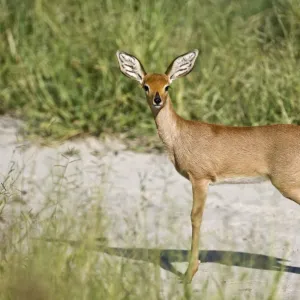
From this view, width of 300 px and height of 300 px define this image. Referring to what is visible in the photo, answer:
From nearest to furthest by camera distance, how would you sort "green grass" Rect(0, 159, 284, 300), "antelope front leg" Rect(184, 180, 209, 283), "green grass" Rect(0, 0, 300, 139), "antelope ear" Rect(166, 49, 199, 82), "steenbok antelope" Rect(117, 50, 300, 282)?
"green grass" Rect(0, 159, 284, 300) → "antelope front leg" Rect(184, 180, 209, 283) → "steenbok antelope" Rect(117, 50, 300, 282) → "antelope ear" Rect(166, 49, 199, 82) → "green grass" Rect(0, 0, 300, 139)

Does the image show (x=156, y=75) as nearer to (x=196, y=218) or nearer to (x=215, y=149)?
(x=215, y=149)

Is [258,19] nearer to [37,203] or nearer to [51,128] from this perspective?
[51,128]

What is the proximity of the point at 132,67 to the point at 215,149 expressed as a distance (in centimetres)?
75

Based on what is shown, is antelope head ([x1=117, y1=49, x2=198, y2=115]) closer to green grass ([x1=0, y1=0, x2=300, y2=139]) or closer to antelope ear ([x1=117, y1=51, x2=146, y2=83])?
antelope ear ([x1=117, y1=51, x2=146, y2=83])

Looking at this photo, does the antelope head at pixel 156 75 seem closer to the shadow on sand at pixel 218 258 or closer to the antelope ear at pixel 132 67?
the antelope ear at pixel 132 67

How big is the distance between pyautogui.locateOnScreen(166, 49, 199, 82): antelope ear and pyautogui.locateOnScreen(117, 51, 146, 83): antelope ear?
0.17 meters

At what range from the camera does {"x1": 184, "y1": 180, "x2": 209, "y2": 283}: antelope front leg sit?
261 inches

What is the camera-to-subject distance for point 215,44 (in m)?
10.1

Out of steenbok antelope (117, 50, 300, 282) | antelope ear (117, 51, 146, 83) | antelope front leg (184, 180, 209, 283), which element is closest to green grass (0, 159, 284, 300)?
antelope front leg (184, 180, 209, 283)

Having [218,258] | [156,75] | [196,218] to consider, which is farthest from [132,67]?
[218,258]

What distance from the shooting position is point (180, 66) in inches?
284

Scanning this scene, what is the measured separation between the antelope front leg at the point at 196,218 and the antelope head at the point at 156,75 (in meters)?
0.55

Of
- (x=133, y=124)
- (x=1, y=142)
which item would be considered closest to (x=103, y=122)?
(x=133, y=124)

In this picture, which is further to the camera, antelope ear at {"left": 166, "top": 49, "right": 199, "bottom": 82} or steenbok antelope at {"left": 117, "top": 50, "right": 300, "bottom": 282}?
antelope ear at {"left": 166, "top": 49, "right": 199, "bottom": 82}
